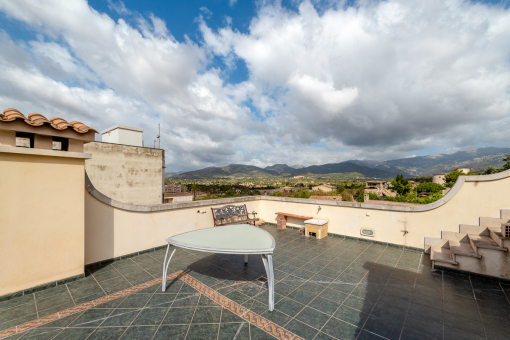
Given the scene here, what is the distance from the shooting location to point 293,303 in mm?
3285

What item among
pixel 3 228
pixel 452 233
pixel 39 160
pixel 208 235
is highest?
pixel 39 160

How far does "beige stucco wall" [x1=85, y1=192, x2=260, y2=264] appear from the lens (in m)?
4.50

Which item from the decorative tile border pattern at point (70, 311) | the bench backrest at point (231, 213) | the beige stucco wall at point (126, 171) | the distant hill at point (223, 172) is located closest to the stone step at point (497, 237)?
the bench backrest at point (231, 213)

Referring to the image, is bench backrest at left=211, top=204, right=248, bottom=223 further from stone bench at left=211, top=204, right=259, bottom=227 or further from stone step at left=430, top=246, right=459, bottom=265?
stone step at left=430, top=246, right=459, bottom=265

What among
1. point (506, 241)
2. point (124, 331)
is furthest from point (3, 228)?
point (506, 241)

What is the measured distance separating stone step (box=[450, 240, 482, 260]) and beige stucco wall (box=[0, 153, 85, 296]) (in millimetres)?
8217

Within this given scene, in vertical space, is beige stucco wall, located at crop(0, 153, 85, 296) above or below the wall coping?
below

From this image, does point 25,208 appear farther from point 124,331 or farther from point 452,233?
point 452,233

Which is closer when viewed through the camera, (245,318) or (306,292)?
(245,318)

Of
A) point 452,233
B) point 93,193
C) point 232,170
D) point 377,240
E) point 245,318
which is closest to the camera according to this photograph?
point 245,318

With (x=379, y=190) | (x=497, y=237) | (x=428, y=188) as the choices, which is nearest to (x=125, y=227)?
(x=497, y=237)

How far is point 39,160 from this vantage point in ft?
11.7

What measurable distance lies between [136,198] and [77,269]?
12.3 meters

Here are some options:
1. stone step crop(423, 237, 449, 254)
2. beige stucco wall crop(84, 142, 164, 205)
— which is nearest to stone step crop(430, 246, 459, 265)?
stone step crop(423, 237, 449, 254)
